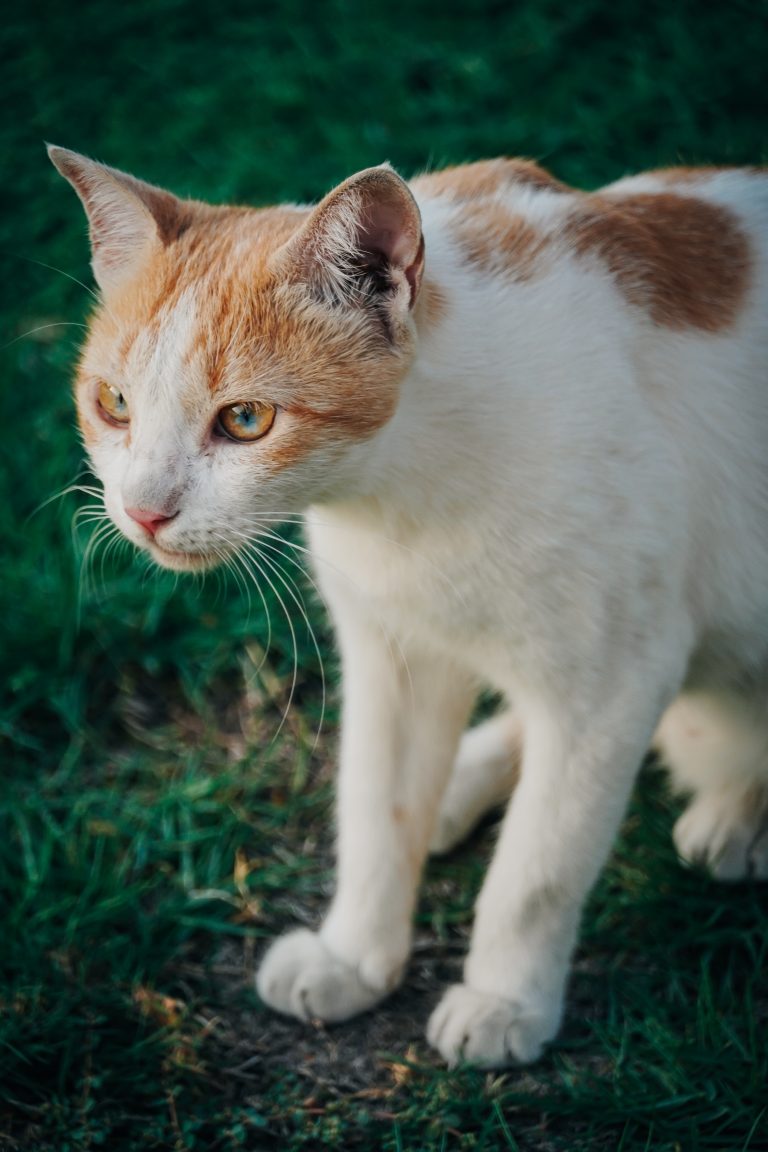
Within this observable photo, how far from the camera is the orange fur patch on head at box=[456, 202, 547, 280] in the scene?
1.68 meters

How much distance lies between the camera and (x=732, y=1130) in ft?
5.71

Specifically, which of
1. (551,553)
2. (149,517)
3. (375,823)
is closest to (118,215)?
(149,517)

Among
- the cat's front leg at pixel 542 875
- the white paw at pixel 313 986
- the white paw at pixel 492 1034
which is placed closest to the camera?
the cat's front leg at pixel 542 875

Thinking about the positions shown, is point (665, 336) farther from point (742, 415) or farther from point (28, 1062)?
point (28, 1062)

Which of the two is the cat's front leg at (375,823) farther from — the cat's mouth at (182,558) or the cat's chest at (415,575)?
the cat's mouth at (182,558)

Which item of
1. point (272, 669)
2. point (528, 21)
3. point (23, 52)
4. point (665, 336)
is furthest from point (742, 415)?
point (23, 52)

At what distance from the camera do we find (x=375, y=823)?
2.01 m

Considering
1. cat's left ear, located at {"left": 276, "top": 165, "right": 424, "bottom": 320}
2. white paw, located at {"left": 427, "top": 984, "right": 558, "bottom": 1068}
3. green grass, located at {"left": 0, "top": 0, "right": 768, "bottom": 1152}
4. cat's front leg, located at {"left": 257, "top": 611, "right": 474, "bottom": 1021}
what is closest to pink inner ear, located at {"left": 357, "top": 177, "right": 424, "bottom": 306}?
cat's left ear, located at {"left": 276, "top": 165, "right": 424, "bottom": 320}

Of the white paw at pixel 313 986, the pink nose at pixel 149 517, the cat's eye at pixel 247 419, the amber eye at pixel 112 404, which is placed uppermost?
the cat's eye at pixel 247 419

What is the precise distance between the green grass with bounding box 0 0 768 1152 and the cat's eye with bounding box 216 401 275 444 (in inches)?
39.5

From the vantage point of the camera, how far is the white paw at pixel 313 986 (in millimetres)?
1957

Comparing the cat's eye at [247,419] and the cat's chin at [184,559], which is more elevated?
the cat's eye at [247,419]

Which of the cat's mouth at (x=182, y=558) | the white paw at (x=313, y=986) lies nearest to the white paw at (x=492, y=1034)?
the white paw at (x=313, y=986)

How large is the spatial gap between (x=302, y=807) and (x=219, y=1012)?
489mm
